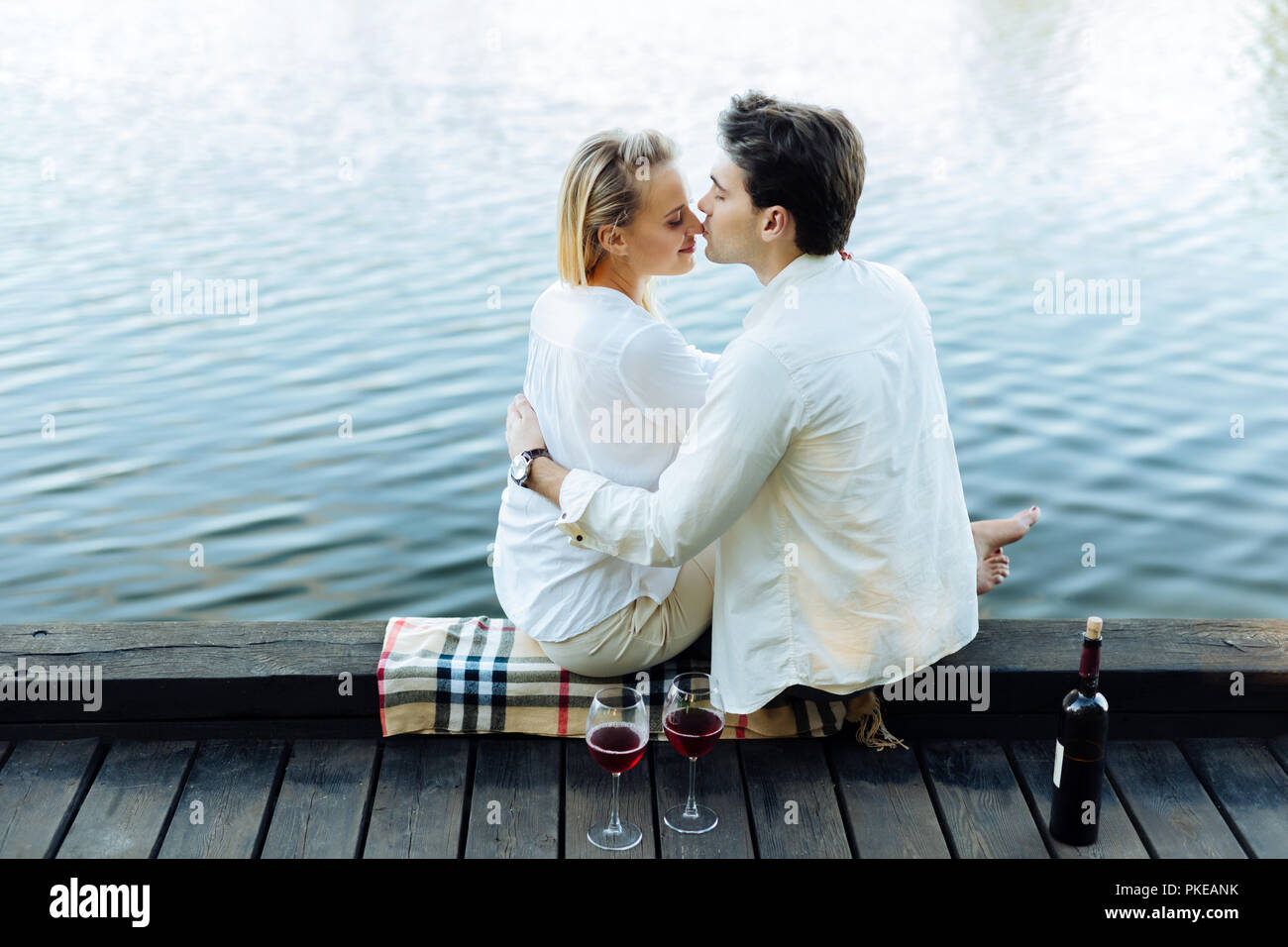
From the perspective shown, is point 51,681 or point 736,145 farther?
point 51,681

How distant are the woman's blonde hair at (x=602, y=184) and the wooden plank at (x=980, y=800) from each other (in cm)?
126

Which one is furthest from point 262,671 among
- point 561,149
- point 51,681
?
point 561,149

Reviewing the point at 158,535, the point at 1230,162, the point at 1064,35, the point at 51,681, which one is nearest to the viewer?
the point at 51,681

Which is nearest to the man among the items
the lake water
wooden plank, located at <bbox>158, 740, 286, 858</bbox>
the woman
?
the woman

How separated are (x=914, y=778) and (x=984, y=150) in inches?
340

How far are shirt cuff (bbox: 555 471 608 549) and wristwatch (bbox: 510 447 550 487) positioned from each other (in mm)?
113

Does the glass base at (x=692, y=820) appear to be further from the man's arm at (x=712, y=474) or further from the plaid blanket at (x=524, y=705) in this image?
the man's arm at (x=712, y=474)

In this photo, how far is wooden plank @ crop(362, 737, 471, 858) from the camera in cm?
242

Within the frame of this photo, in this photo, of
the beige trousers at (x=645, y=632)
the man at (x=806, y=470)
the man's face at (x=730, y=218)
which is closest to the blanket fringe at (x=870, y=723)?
the man at (x=806, y=470)

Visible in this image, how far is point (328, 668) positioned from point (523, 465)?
61 centimetres

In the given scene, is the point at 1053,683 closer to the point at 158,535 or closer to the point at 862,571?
the point at 862,571

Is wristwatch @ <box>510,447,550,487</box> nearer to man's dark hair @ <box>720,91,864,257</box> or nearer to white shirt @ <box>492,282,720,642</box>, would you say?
white shirt @ <box>492,282,720,642</box>
